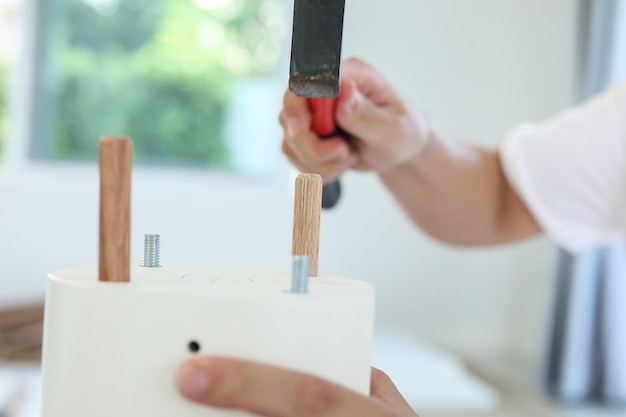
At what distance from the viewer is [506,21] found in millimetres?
1565

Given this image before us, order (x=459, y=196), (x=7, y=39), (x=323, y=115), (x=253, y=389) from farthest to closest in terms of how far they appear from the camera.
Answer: (x=7, y=39) → (x=459, y=196) → (x=323, y=115) → (x=253, y=389)

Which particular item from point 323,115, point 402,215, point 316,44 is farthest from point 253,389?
point 402,215

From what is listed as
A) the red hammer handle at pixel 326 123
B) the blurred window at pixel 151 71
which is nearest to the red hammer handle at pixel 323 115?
the red hammer handle at pixel 326 123

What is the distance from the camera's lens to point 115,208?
0.27 meters

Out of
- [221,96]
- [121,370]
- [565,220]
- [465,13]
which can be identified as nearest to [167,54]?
[221,96]

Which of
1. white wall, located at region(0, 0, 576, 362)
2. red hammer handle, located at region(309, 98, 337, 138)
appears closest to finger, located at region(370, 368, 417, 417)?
red hammer handle, located at region(309, 98, 337, 138)

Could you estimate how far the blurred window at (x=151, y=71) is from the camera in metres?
1.63

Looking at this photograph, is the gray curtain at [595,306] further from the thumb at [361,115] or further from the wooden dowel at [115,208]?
the wooden dowel at [115,208]

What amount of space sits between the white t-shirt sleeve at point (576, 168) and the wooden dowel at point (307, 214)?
1.55ft

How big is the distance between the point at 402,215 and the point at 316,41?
1.19 m

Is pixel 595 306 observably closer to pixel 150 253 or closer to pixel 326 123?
pixel 326 123

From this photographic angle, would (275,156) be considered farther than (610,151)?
Yes

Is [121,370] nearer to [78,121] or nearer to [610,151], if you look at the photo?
[610,151]

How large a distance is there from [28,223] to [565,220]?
3.55ft
